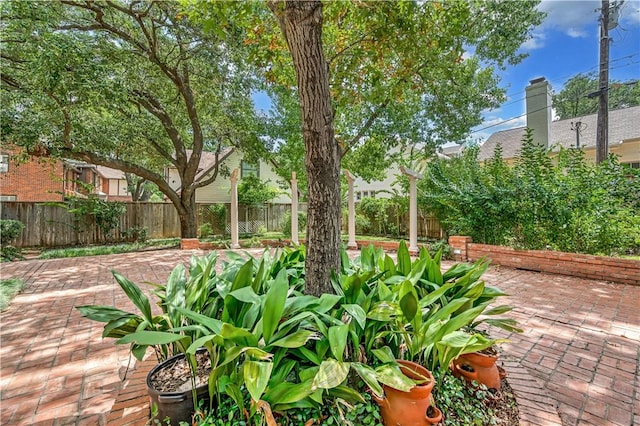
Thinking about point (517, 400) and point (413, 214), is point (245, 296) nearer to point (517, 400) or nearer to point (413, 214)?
point (517, 400)

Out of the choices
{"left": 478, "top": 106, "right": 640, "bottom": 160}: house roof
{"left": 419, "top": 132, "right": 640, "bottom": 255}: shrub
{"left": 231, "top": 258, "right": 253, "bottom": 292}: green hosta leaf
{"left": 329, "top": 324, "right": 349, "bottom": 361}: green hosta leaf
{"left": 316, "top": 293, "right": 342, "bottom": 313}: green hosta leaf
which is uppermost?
{"left": 478, "top": 106, "right": 640, "bottom": 160}: house roof

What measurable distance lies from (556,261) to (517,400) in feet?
15.9

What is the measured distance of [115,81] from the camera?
21.0 feet

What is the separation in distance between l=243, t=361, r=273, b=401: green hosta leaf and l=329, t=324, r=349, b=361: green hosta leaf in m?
0.29

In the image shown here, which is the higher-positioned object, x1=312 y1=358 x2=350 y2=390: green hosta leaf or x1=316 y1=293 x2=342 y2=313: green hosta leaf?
x1=316 y1=293 x2=342 y2=313: green hosta leaf

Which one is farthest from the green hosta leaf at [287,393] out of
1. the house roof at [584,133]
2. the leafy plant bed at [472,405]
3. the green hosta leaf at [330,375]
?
the house roof at [584,133]

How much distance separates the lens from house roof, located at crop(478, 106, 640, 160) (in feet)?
40.2

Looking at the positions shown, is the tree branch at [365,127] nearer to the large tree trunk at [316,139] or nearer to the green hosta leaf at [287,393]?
the large tree trunk at [316,139]

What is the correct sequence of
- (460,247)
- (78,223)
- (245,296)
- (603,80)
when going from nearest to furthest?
(245,296) < (460,247) < (603,80) < (78,223)

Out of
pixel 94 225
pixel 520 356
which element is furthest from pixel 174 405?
pixel 94 225

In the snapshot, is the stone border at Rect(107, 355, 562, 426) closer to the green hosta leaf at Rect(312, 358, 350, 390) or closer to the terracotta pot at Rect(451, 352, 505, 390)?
the terracotta pot at Rect(451, 352, 505, 390)

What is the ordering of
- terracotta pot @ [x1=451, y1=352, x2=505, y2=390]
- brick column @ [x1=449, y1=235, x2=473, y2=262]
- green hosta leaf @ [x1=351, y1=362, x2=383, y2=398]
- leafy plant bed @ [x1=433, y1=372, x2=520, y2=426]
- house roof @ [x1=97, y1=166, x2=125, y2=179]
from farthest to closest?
house roof @ [x1=97, y1=166, x2=125, y2=179] < brick column @ [x1=449, y1=235, x2=473, y2=262] < terracotta pot @ [x1=451, y1=352, x2=505, y2=390] < leafy plant bed @ [x1=433, y1=372, x2=520, y2=426] < green hosta leaf @ [x1=351, y1=362, x2=383, y2=398]

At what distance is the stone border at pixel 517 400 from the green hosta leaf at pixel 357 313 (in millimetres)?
1024

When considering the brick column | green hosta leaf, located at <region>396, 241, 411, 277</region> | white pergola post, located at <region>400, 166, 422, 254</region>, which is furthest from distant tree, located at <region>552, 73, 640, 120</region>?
green hosta leaf, located at <region>396, 241, 411, 277</region>
